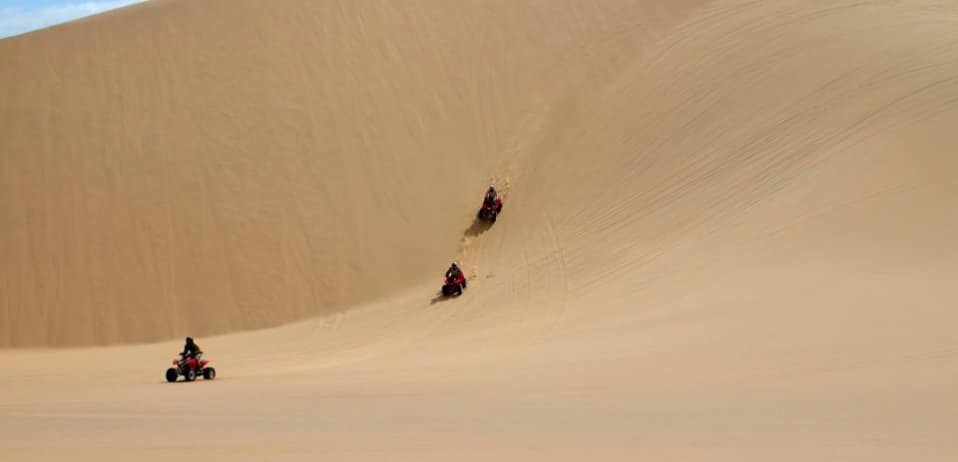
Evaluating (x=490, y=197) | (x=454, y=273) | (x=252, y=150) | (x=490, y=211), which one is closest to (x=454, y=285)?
(x=454, y=273)

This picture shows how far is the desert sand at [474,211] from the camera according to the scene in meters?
14.2

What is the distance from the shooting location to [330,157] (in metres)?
28.9

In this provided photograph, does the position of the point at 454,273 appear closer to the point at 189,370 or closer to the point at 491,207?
the point at 491,207

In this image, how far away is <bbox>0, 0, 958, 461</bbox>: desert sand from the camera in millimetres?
14195

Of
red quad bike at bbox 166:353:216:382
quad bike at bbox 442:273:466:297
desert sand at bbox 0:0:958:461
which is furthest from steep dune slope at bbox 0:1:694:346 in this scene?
red quad bike at bbox 166:353:216:382

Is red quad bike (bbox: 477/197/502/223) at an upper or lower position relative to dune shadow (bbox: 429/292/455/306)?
upper

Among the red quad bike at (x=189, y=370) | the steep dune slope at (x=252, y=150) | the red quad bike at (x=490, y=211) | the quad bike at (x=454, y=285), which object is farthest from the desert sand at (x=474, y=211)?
the red quad bike at (x=189, y=370)

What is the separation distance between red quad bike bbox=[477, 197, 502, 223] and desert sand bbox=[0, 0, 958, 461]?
0.78 ft

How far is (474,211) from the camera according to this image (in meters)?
27.3

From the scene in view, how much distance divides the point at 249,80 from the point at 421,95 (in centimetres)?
421

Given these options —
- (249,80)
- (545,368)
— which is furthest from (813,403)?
(249,80)

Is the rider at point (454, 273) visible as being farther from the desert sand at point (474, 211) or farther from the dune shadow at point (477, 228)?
the dune shadow at point (477, 228)

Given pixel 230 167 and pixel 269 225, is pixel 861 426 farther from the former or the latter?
pixel 230 167

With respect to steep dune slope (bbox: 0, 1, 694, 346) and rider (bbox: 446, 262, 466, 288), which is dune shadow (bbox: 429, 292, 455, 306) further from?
steep dune slope (bbox: 0, 1, 694, 346)
